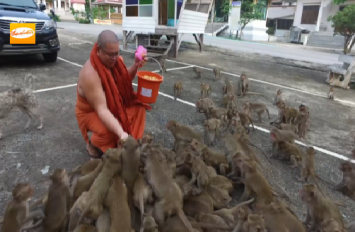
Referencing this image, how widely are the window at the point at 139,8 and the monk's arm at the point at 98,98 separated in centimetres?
956

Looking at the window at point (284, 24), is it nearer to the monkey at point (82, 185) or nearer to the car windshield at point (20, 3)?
the car windshield at point (20, 3)

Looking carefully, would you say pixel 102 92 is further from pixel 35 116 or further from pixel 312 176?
pixel 312 176

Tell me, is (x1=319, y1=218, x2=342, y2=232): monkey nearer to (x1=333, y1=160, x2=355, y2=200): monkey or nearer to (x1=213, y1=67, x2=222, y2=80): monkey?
(x1=333, y1=160, x2=355, y2=200): monkey

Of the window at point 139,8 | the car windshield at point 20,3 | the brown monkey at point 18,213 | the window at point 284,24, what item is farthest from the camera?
the window at point 284,24

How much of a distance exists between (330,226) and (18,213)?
2.60 m

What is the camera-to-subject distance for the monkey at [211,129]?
4527 millimetres

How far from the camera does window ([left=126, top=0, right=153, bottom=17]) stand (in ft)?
39.8

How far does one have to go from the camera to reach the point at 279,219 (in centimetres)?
243

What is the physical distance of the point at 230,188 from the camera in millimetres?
3240

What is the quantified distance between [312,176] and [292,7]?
35.9 meters

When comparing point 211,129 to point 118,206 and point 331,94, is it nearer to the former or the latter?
point 118,206

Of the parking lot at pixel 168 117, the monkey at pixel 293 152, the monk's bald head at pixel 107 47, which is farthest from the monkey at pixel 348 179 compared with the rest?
the monk's bald head at pixel 107 47

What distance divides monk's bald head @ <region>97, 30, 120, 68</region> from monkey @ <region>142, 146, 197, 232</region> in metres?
1.27

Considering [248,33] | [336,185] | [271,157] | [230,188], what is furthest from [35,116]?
[248,33]
